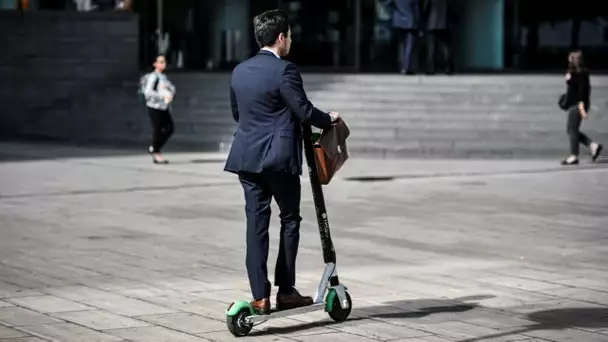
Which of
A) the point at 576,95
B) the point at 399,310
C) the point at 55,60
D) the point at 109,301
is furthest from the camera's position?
the point at 55,60

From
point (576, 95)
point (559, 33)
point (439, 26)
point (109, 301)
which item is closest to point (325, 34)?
point (439, 26)

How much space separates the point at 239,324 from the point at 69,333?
1.02 meters

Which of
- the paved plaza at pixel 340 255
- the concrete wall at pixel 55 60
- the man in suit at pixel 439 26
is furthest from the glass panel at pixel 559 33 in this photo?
the paved plaza at pixel 340 255

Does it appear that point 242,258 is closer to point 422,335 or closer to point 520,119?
point 422,335

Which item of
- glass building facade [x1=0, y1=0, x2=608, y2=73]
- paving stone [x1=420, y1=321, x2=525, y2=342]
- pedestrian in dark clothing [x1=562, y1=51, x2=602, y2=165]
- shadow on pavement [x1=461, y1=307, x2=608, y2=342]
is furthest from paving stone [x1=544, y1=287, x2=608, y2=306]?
glass building facade [x1=0, y1=0, x2=608, y2=73]

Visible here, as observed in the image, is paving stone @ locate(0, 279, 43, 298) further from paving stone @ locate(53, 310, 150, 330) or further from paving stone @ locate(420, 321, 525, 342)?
paving stone @ locate(420, 321, 525, 342)

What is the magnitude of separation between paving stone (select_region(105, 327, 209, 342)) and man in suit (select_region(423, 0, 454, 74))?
19419mm

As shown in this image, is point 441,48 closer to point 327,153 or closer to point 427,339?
point 327,153

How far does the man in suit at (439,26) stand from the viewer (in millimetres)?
27484

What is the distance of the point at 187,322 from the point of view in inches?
333

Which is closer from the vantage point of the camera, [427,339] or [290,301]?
[427,339]

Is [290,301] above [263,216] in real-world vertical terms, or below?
below

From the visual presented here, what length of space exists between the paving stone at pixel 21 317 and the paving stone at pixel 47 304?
0.11 m

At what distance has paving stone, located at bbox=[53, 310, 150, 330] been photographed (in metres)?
8.37
